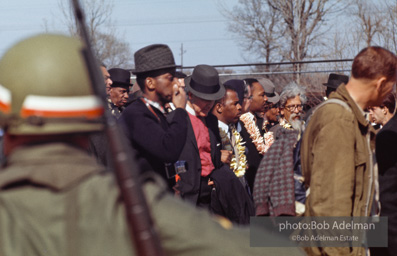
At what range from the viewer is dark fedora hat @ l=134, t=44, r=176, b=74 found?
16.2 feet

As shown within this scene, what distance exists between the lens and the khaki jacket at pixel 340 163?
11.2ft

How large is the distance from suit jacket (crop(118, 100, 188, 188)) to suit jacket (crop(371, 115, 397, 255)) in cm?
140

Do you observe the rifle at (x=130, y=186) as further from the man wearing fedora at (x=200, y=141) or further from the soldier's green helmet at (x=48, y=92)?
the man wearing fedora at (x=200, y=141)

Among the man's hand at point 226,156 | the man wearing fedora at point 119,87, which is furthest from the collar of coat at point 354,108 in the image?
the man wearing fedora at point 119,87

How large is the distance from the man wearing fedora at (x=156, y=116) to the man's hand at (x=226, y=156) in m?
1.42

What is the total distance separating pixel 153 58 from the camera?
5023 mm

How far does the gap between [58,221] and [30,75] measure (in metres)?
0.36

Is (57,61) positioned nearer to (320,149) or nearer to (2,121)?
(2,121)

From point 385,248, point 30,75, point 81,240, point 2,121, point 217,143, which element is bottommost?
point 385,248

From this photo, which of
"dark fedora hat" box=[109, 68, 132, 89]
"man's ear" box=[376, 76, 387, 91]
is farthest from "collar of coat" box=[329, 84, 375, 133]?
"dark fedora hat" box=[109, 68, 132, 89]

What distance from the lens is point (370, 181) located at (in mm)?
3574

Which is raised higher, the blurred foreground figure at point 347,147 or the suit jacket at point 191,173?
the blurred foreground figure at point 347,147

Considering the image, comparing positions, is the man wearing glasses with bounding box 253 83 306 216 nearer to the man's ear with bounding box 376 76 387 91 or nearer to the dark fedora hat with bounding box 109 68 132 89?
the man's ear with bounding box 376 76 387 91

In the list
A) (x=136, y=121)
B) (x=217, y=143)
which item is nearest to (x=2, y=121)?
(x=136, y=121)
